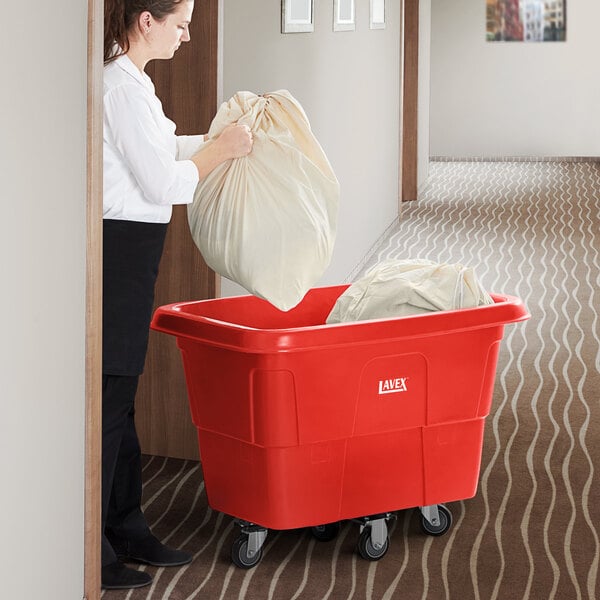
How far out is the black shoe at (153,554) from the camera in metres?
2.57

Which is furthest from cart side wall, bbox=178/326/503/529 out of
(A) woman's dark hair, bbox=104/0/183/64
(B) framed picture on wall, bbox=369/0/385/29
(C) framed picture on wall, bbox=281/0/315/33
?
(B) framed picture on wall, bbox=369/0/385/29

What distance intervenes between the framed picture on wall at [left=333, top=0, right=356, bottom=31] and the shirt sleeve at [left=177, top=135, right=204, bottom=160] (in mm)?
2720

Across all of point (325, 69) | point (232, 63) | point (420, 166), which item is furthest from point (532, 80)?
point (232, 63)

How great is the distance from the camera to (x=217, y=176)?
2377mm

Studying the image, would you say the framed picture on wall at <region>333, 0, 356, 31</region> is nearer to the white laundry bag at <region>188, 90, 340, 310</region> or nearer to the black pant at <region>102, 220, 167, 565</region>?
the white laundry bag at <region>188, 90, 340, 310</region>

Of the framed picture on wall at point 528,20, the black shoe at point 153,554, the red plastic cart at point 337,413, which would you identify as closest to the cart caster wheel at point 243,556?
the red plastic cart at point 337,413

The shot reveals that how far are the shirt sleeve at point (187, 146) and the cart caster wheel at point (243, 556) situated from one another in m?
0.99

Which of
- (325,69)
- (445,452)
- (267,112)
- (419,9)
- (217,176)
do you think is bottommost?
(445,452)

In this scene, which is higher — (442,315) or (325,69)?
(325,69)

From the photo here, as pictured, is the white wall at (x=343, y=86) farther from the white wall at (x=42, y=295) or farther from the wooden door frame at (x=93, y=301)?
the white wall at (x=42, y=295)

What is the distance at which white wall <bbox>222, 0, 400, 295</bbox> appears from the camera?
145 inches

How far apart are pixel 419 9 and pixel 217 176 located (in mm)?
7027

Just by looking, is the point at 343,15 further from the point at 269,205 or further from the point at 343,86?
the point at 269,205

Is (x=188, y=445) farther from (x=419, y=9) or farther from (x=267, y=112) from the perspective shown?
(x=419, y=9)
